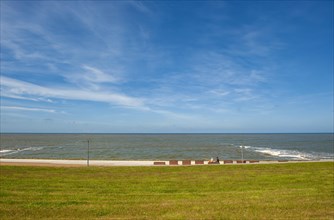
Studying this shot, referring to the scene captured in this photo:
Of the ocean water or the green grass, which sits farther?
the ocean water

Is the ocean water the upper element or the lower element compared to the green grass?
lower

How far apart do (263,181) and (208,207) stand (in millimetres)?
6707

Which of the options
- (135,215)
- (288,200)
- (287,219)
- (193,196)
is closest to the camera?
(287,219)

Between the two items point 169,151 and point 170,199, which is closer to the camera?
point 170,199

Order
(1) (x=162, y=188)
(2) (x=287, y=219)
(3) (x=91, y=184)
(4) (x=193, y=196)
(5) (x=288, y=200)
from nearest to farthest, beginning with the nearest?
(2) (x=287, y=219) < (5) (x=288, y=200) < (4) (x=193, y=196) < (1) (x=162, y=188) < (3) (x=91, y=184)

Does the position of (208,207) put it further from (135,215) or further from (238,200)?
(135,215)

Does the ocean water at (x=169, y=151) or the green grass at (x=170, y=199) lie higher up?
the green grass at (x=170, y=199)

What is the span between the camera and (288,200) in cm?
948

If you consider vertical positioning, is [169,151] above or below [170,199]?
below

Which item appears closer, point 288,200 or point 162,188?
point 288,200

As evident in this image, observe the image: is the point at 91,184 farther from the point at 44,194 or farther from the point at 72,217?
the point at 72,217

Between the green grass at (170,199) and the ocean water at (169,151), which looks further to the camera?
the ocean water at (169,151)

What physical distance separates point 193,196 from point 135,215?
323cm

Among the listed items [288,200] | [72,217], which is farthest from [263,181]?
[72,217]
